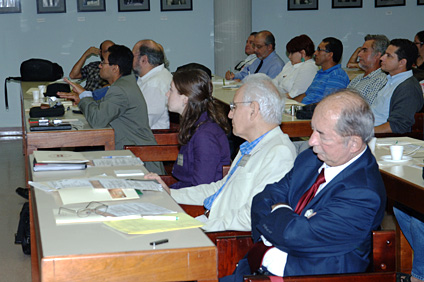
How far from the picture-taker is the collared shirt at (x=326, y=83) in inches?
251

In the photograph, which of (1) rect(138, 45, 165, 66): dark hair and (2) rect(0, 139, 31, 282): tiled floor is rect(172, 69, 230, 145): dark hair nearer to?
(2) rect(0, 139, 31, 282): tiled floor

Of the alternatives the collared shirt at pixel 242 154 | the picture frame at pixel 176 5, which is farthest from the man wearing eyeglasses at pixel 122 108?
the picture frame at pixel 176 5

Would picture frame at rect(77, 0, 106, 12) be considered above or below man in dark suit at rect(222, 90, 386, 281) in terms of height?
above

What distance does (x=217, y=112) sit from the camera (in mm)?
3482

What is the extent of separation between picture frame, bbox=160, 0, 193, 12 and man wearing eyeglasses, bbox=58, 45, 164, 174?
513 cm

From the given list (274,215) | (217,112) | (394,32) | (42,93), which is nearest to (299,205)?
(274,215)

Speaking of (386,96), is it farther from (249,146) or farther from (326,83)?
(249,146)

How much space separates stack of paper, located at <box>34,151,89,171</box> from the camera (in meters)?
3.09

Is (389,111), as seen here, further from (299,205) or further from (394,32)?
(394,32)

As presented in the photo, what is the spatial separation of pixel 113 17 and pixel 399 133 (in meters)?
6.30

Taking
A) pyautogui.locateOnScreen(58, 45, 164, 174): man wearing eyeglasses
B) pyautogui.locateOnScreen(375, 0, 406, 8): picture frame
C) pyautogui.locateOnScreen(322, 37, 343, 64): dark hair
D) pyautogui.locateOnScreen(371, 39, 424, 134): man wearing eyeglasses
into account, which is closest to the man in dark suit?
pyautogui.locateOnScreen(58, 45, 164, 174): man wearing eyeglasses

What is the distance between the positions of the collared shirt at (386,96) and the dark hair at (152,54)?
2.03 metres

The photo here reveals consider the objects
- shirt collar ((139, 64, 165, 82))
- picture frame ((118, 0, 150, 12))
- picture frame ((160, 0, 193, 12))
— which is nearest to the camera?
shirt collar ((139, 64, 165, 82))

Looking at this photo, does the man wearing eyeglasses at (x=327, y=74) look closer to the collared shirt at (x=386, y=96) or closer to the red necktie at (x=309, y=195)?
the collared shirt at (x=386, y=96)
